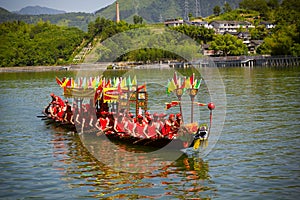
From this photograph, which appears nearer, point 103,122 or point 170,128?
point 170,128

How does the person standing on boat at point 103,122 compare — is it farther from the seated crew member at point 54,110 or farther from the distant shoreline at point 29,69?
the distant shoreline at point 29,69

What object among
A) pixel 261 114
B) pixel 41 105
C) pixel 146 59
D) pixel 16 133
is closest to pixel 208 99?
pixel 261 114

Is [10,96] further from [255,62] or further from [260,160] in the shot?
[255,62]

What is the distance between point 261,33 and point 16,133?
514 ft

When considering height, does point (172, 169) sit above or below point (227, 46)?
below

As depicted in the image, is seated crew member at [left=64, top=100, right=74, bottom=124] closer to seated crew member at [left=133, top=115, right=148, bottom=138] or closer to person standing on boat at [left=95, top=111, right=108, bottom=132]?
person standing on boat at [left=95, top=111, right=108, bottom=132]

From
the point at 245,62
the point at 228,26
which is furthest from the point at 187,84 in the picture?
the point at 228,26

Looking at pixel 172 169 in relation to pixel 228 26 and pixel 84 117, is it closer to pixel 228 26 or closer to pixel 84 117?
pixel 84 117

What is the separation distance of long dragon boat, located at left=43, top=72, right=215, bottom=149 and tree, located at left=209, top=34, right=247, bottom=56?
4466 inches

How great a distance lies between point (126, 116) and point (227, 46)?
121847 mm

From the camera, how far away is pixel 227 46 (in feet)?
481

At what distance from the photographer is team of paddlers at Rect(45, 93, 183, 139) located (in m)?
24.5

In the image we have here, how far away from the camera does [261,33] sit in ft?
589

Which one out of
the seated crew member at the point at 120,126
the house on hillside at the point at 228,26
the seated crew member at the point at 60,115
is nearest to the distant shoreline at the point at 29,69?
the house on hillside at the point at 228,26
